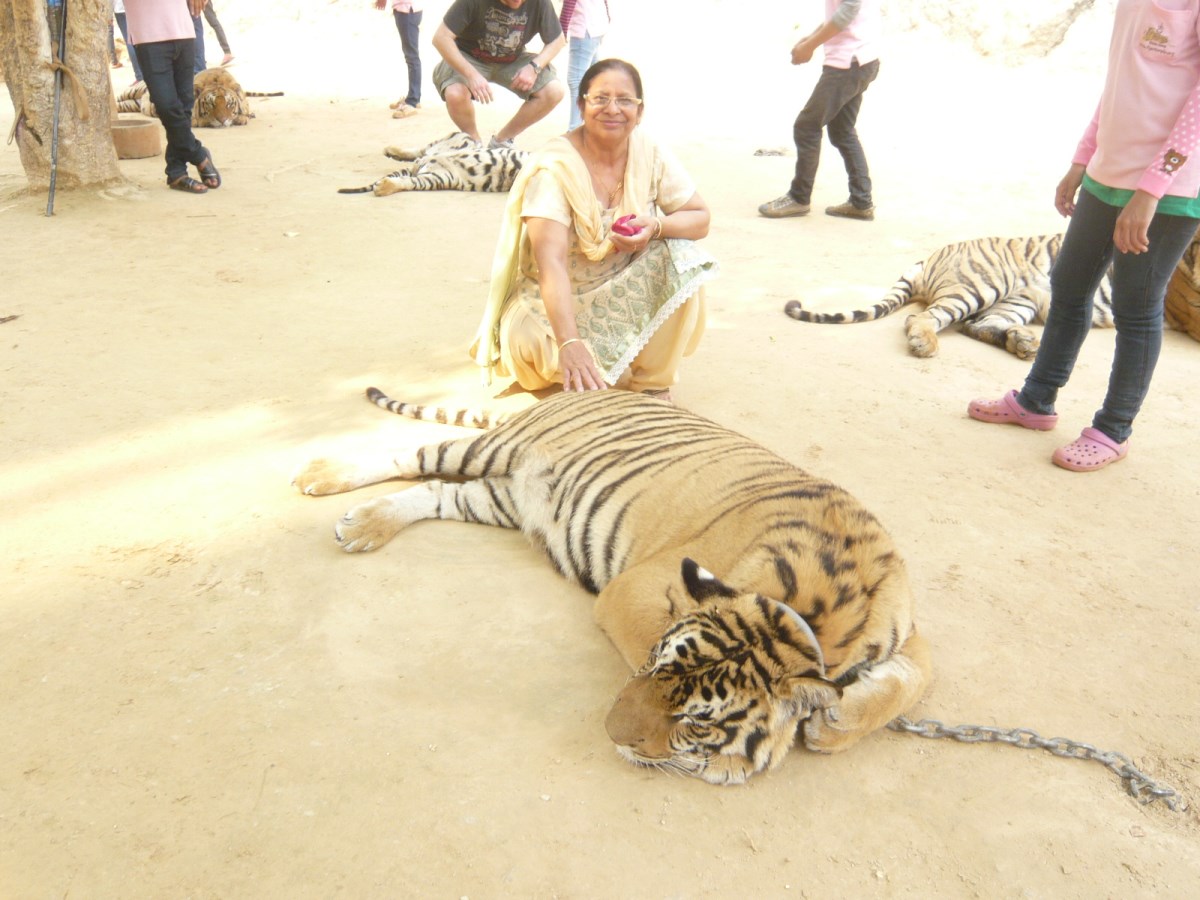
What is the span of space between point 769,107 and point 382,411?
28.9 ft

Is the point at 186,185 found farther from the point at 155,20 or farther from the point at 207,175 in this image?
the point at 155,20

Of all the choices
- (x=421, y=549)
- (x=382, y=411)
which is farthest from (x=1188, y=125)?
(x=382, y=411)

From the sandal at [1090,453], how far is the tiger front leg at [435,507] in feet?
7.29

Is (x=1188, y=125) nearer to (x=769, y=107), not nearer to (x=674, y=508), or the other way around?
(x=674, y=508)

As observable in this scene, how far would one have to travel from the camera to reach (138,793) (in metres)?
2.04

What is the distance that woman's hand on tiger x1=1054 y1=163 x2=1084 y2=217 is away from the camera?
377 cm

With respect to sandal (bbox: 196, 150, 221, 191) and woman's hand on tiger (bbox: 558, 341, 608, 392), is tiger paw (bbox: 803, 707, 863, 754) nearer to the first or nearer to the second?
woman's hand on tiger (bbox: 558, 341, 608, 392)

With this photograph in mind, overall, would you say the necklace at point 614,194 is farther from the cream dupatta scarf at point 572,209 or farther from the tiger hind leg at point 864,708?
the tiger hind leg at point 864,708

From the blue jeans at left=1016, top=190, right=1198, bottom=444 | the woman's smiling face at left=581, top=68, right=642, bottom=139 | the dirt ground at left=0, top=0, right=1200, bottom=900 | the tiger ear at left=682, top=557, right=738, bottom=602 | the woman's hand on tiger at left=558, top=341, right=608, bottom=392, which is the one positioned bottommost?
the dirt ground at left=0, top=0, right=1200, bottom=900

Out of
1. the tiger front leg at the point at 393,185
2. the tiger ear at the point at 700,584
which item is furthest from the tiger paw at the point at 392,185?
the tiger ear at the point at 700,584

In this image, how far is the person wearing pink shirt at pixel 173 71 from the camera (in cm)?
645

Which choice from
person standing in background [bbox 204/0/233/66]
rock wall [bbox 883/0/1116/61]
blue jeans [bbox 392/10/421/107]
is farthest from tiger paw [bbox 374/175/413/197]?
rock wall [bbox 883/0/1116/61]

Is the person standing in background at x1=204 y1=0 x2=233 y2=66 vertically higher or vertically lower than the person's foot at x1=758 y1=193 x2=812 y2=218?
higher

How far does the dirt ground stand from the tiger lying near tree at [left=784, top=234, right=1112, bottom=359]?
0.48ft
